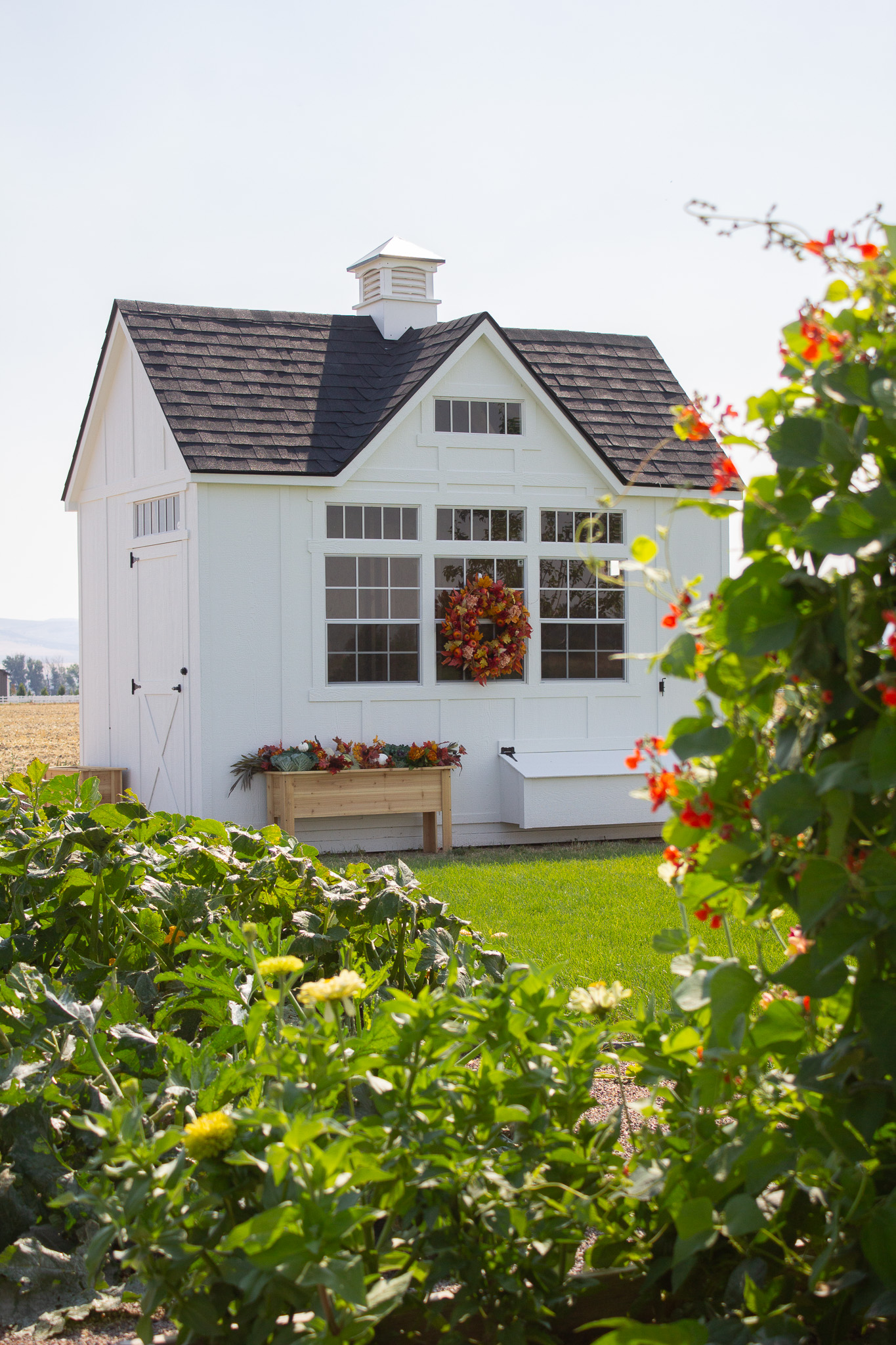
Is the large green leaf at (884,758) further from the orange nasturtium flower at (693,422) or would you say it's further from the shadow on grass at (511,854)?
the shadow on grass at (511,854)

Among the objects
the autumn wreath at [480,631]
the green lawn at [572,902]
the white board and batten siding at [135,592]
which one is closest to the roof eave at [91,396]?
the white board and batten siding at [135,592]

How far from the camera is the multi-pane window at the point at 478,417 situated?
10.6m

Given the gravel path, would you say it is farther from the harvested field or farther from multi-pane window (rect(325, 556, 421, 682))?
the harvested field

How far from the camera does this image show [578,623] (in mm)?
10922

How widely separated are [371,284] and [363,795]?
5.28 metres

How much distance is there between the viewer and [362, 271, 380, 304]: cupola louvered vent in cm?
1183

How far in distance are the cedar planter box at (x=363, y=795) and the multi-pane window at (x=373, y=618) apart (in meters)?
0.98

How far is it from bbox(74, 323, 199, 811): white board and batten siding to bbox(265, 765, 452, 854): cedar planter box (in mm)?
965

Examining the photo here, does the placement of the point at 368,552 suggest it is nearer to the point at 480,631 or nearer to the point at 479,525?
the point at 479,525

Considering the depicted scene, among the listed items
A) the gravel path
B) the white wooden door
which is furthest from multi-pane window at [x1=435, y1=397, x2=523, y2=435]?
the gravel path

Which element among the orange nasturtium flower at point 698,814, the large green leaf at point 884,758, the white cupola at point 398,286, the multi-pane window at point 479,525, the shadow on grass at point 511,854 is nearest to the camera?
the large green leaf at point 884,758

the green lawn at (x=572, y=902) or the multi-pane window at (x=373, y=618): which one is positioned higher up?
the multi-pane window at (x=373, y=618)

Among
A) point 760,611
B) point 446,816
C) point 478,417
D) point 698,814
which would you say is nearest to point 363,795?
point 446,816

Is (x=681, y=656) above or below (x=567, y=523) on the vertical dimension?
Result: below
